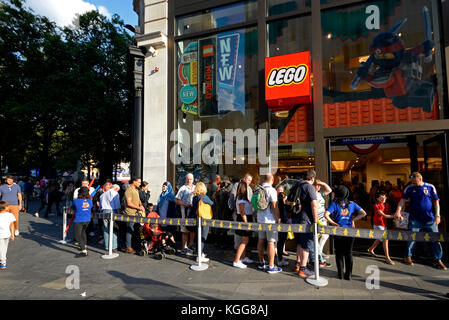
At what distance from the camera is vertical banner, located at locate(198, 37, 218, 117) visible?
8438 mm

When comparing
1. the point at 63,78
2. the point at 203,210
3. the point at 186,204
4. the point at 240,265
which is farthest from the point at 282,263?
the point at 63,78

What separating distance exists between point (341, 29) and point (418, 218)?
503cm

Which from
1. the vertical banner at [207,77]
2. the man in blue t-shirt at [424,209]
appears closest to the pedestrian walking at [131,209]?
the vertical banner at [207,77]

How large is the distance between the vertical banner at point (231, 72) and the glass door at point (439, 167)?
4899 millimetres

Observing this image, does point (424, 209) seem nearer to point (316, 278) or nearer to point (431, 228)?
point (431, 228)

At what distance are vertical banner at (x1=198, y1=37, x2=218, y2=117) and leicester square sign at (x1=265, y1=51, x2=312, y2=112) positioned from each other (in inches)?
74.6

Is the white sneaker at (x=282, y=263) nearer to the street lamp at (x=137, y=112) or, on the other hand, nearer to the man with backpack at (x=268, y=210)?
the man with backpack at (x=268, y=210)

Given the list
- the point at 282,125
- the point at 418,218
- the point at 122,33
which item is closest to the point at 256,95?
the point at 282,125

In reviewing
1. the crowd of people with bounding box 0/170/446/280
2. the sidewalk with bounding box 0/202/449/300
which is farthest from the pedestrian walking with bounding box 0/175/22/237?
the sidewalk with bounding box 0/202/449/300

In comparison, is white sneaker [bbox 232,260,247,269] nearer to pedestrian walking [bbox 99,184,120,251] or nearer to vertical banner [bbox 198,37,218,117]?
pedestrian walking [bbox 99,184,120,251]

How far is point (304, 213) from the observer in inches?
199

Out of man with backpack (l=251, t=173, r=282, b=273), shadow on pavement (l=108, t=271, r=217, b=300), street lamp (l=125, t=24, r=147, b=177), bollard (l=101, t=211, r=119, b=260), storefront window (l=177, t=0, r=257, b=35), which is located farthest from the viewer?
street lamp (l=125, t=24, r=147, b=177)

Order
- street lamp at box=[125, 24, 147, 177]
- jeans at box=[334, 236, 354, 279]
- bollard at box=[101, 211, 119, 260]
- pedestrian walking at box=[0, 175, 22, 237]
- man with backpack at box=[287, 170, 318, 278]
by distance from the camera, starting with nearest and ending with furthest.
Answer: jeans at box=[334, 236, 354, 279] → man with backpack at box=[287, 170, 318, 278] → bollard at box=[101, 211, 119, 260] → street lamp at box=[125, 24, 147, 177] → pedestrian walking at box=[0, 175, 22, 237]

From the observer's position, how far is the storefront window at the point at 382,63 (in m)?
6.32
